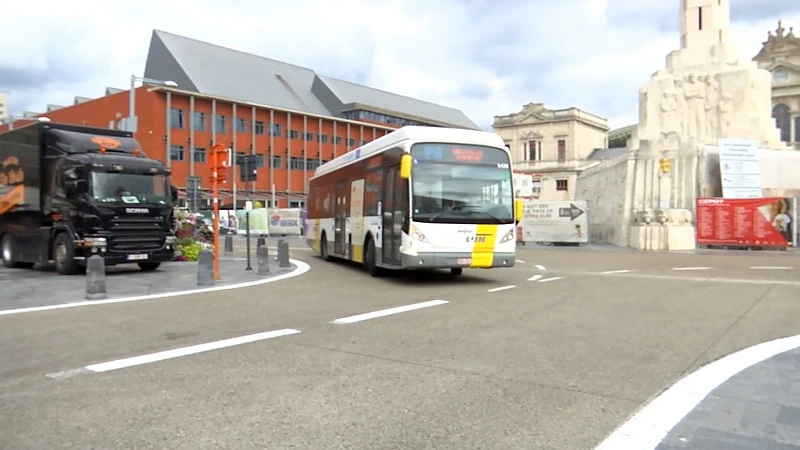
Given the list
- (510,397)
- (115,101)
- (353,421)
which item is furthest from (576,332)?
(115,101)

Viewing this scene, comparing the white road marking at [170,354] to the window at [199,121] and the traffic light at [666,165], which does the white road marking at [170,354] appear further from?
the window at [199,121]

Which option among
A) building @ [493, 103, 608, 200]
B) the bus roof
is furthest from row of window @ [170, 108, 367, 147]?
the bus roof

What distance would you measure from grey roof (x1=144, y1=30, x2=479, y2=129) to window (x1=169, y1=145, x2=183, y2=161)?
701cm

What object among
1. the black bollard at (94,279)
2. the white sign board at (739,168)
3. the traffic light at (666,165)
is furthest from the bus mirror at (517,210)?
the white sign board at (739,168)

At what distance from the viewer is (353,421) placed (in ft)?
15.2

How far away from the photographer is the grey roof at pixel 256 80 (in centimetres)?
6581

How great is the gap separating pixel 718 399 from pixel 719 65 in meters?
32.5

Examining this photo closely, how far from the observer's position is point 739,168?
93.7 feet

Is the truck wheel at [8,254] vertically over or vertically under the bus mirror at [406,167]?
under

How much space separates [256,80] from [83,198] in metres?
61.3

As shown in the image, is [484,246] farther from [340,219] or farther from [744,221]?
[744,221]

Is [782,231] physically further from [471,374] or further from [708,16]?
[471,374]

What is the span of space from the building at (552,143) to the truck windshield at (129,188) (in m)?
70.8

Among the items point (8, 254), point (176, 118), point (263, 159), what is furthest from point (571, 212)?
point (263, 159)
